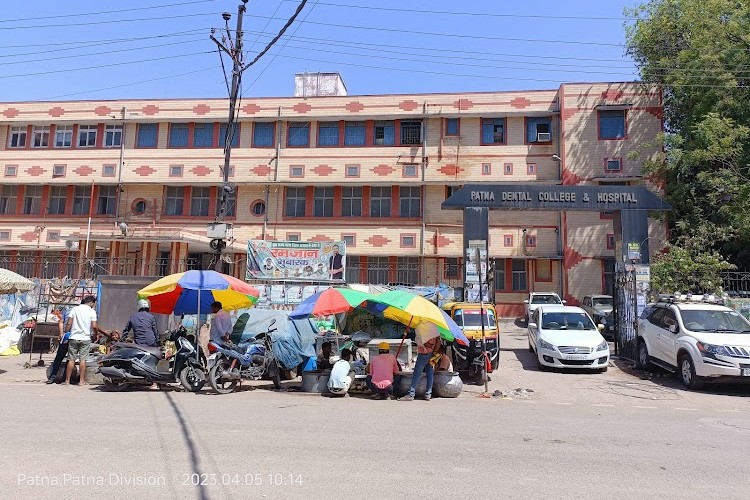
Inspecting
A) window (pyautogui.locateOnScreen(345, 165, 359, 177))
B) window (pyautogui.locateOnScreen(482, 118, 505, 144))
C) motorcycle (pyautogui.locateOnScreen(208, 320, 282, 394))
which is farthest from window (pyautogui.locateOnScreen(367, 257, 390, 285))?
motorcycle (pyautogui.locateOnScreen(208, 320, 282, 394))

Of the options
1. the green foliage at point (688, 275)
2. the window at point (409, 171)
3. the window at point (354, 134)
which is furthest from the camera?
the window at point (354, 134)

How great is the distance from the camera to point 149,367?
10320 millimetres

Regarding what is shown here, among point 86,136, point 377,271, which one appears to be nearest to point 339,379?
point 377,271

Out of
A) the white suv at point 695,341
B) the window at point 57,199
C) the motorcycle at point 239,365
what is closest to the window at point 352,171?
the window at point 57,199

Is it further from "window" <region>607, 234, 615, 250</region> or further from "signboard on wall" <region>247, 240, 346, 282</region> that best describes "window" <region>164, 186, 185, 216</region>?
"window" <region>607, 234, 615, 250</region>

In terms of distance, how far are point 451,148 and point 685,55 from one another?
473 inches

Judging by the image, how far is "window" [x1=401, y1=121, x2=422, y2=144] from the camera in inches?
1214

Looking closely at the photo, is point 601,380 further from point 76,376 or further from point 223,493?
point 76,376

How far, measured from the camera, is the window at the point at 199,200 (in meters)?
31.9

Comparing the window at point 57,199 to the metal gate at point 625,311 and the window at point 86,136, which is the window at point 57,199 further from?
the metal gate at point 625,311

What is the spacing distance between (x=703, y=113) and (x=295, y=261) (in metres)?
20.9

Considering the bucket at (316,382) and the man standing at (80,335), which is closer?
the bucket at (316,382)

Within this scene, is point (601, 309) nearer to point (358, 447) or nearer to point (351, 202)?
point (351, 202)

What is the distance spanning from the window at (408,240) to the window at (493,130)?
6.73m
